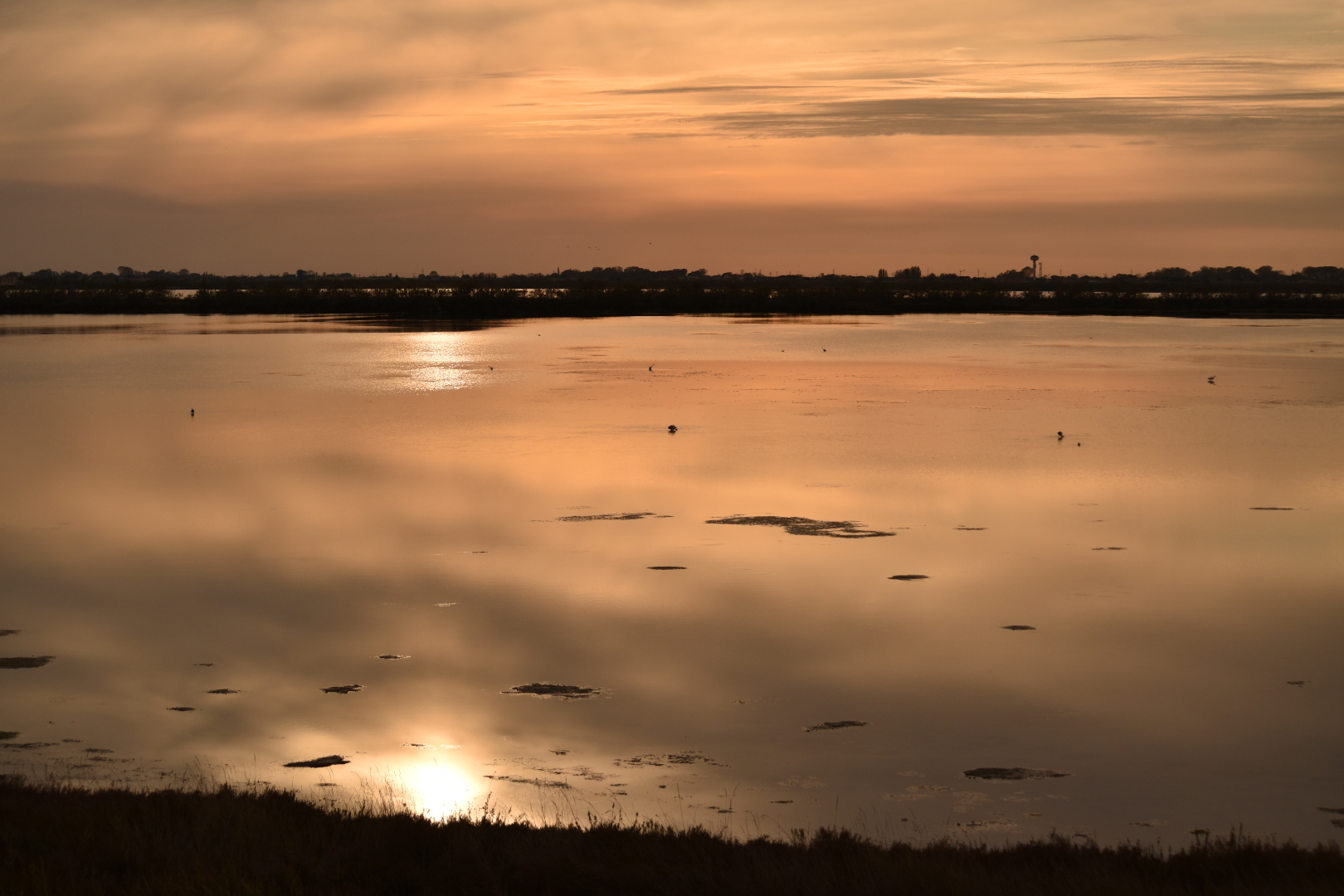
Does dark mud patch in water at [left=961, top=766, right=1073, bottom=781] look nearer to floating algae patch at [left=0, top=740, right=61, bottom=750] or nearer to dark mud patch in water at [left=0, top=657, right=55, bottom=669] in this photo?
floating algae patch at [left=0, top=740, right=61, bottom=750]

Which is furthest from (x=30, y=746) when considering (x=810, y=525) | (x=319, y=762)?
(x=810, y=525)

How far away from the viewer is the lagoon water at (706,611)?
5.80 m

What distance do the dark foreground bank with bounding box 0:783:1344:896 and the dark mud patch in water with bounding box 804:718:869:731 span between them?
1389 mm

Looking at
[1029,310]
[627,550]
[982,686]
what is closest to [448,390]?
[627,550]

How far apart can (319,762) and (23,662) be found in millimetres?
2346

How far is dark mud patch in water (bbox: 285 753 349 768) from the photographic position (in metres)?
5.89

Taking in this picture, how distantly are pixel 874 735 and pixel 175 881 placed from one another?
124 inches

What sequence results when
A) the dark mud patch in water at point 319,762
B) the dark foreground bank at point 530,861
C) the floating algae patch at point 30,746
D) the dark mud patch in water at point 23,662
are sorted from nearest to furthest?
the dark foreground bank at point 530,861 → the dark mud patch in water at point 319,762 → the floating algae patch at point 30,746 → the dark mud patch in water at point 23,662

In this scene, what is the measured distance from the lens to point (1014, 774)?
18.9 ft

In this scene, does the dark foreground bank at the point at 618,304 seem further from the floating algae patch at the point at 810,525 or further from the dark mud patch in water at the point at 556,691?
the dark mud patch in water at the point at 556,691

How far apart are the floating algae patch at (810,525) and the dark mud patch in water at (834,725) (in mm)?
4104

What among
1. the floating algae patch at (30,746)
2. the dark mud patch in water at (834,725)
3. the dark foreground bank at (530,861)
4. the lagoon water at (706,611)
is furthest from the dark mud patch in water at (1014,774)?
the floating algae patch at (30,746)

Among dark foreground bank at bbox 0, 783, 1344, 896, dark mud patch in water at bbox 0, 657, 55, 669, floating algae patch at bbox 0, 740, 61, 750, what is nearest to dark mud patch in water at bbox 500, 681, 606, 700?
dark foreground bank at bbox 0, 783, 1344, 896

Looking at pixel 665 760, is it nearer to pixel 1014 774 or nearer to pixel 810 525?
pixel 1014 774
